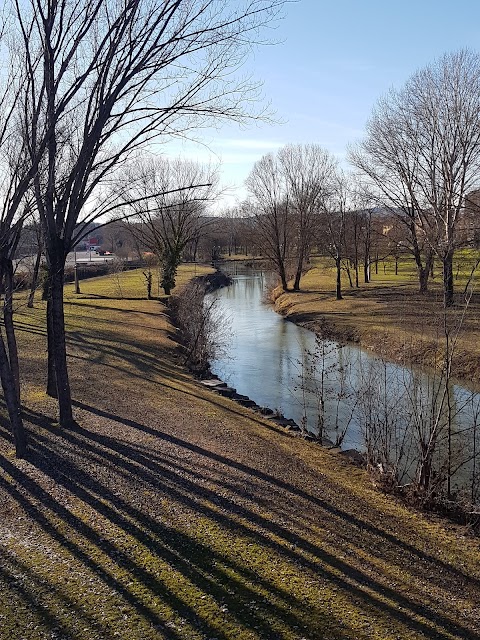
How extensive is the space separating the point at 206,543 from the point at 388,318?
21408 millimetres

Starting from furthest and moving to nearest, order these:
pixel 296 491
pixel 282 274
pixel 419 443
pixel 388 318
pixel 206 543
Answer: pixel 282 274 → pixel 388 318 → pixel 419 443 → pixel 296 491 → pixel 206 543

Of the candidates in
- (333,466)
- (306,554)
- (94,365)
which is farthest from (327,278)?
(306,554)

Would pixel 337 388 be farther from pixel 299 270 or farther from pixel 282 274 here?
pixel 282 274

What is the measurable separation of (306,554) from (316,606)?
97 cm

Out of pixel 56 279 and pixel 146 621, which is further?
pixel 56 279

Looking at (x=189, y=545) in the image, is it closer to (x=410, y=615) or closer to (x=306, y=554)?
(x=306, y=554)

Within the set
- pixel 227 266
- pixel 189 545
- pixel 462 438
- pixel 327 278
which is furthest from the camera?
pixel 227 266

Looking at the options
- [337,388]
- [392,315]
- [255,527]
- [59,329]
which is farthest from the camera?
[392,315]

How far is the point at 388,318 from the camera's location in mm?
26031

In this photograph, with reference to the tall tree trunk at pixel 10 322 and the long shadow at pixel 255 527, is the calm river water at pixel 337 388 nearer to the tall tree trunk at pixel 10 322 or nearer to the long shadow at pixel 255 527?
the long shadow at pixel 255 527

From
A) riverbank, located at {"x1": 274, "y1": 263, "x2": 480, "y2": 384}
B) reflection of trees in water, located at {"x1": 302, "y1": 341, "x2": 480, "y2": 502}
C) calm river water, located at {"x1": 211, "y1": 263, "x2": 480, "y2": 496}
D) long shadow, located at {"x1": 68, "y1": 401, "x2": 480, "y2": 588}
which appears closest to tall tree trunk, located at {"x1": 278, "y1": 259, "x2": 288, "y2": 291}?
riverbank, located at {"x1": 274, "y1": 263, "x2": 480, "y2": 384}

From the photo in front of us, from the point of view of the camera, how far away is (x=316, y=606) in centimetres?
505

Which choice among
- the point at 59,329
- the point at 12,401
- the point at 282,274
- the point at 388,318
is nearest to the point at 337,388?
the point at 59,329

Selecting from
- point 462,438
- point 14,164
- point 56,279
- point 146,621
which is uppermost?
point 14,164
